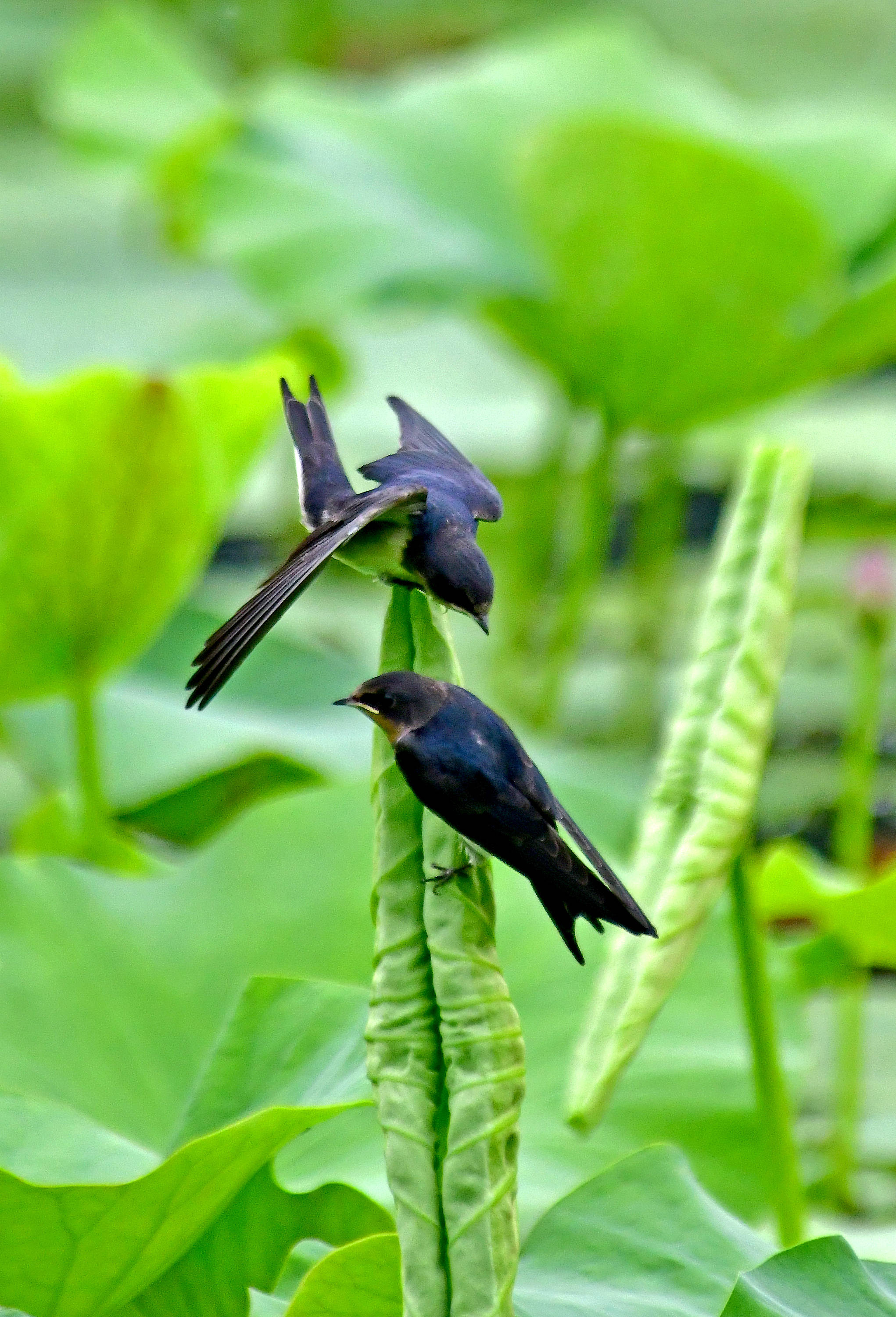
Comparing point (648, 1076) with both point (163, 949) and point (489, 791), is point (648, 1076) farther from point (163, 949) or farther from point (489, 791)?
point (489, 791)

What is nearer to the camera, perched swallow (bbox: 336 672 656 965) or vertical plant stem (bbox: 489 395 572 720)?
perched swallow (bbox: 336 672 656 965)

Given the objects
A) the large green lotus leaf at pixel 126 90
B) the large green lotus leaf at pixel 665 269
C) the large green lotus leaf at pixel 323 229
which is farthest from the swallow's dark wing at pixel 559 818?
the large green lotus leaf at pixel 126 90

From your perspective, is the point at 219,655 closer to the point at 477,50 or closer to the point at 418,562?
the point at 418,562

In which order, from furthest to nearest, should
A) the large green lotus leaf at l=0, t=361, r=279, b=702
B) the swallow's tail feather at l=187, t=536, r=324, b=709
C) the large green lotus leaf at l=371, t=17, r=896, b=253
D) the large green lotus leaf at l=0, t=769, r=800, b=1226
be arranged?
the large green lotus leaf at l=371, t=17, r=896, b=253 → the large green lotus leaf at l=0, t=361, r=279, b=702 → the large green lotus leaf at l=0, t=769, r=800, b=1226 → the swallow's tail feather at l=187, t=536, r=324, b=709

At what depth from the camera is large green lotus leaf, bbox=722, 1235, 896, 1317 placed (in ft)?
0.96

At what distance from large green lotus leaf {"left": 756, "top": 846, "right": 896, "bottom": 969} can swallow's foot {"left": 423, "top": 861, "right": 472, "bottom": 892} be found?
0.76ft

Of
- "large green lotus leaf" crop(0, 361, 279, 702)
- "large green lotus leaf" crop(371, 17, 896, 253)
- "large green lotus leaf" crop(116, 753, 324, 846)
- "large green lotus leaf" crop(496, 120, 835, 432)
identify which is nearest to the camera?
"large green lotus leaf" crop(0, 361, 279, 702)

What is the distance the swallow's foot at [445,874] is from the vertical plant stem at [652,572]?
1.10 meters

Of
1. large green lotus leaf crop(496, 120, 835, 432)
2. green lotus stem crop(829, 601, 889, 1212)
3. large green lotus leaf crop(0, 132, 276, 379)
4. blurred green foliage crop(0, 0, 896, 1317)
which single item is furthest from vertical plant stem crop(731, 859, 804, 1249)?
large green lotus leaf crop(0, 132, 276, 379)

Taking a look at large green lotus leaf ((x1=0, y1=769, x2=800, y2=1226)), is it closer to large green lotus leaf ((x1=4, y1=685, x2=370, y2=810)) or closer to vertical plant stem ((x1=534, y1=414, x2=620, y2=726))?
large green lotus leaf ((x1=4, y1=685, x2=370, y2=810))

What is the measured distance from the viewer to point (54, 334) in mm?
1600

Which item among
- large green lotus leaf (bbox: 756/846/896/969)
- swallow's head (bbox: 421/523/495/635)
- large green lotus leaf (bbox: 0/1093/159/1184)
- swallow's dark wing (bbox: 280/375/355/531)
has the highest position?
swallow's dark wing (bbox: 280/375/355/531)

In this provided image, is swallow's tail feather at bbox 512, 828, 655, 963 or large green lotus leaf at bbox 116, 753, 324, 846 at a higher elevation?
large green lotus leaf at bbox 116, 753, 324, 846

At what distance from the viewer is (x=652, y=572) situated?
4.46 ft
